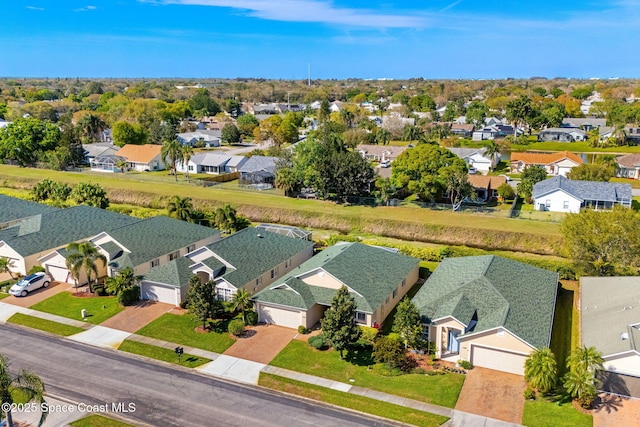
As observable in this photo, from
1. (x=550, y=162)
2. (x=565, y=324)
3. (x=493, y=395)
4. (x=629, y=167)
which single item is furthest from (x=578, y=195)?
(x=493, y=395)

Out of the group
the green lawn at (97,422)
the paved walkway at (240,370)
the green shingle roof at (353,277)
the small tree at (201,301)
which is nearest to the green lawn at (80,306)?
the paved walkway at (240,370)

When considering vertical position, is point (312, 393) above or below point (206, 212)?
below

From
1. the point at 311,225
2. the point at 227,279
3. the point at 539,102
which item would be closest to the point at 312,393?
the point at 227,279

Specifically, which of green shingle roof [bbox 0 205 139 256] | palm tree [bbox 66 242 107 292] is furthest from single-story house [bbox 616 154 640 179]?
palm tree [bbox 66 242 107 292]

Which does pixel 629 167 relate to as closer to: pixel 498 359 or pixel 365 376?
pixel 498 359

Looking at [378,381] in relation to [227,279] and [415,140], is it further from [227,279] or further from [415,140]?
[415,140]

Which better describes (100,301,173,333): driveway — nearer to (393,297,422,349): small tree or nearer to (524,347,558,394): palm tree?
(393,297,422,349): small tree

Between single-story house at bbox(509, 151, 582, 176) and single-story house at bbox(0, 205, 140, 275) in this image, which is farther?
single-story house at bbox(509, 151, 582, 176)

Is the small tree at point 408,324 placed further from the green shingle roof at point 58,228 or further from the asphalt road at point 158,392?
the green shingle roof at point 58,228
